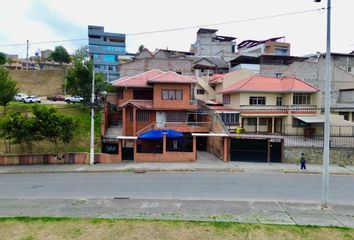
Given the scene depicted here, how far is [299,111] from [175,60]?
23.5m

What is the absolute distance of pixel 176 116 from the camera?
33.7 m

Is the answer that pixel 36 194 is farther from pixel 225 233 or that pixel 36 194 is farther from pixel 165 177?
pixel 225 233

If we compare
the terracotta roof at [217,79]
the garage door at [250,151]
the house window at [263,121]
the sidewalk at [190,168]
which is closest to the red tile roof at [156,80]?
the terracotta roof at [217,79]

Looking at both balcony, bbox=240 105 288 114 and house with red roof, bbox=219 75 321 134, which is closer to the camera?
house with red roof, bbox=219 75 321 134

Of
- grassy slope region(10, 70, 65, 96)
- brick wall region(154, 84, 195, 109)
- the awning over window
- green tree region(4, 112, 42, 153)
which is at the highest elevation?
grassy slope region(10, 70, 65, 96)

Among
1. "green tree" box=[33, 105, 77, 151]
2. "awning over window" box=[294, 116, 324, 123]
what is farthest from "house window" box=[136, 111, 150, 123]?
"awning over window" box=[294, 116, 324, 123]

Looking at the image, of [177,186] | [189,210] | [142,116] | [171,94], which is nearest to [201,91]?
[171,94]

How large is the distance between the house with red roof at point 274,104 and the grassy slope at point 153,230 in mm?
25660

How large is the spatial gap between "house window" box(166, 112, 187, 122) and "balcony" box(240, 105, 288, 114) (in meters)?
7.96

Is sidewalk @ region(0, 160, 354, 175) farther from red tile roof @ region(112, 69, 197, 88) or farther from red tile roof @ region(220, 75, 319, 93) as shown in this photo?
red tile roof @ region(220, 75, 319, 93)

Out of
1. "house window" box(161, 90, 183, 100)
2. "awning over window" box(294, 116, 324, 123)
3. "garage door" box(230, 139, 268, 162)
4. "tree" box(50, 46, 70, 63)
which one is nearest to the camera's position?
"garage door" box(230, 139, 268, 162)

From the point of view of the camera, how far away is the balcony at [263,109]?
36000 mm

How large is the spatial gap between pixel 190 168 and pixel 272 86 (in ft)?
66.0

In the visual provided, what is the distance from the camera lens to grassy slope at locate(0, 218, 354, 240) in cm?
990
